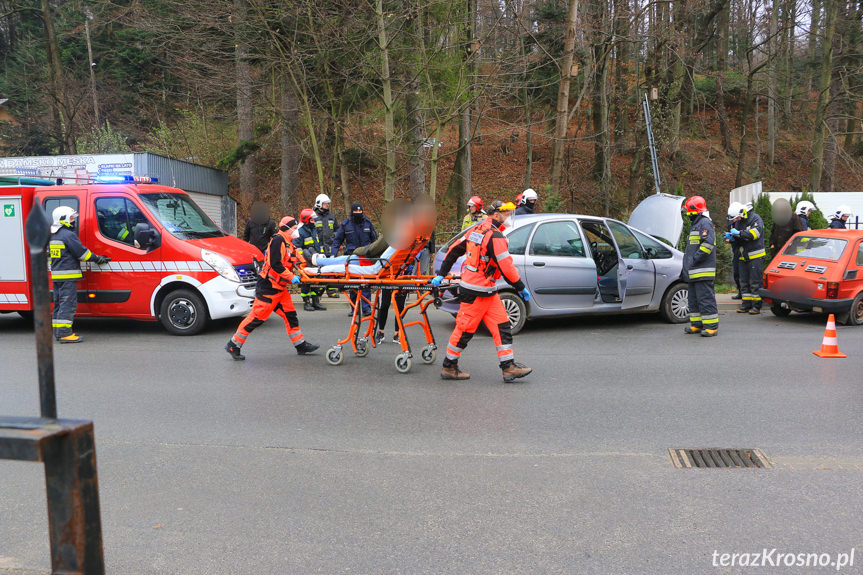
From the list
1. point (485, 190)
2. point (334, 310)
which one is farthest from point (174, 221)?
point (485, 190)

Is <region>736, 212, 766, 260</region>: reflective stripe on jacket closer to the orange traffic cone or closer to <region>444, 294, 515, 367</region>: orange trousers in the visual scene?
the orange traffic cone

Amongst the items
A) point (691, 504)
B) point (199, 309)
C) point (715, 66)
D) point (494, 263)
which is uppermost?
point (715, 66)

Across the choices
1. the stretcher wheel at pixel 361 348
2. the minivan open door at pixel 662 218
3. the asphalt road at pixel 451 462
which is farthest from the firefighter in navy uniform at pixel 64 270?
the minivan open door at pixel 662 218

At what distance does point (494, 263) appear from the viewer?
7.60 m

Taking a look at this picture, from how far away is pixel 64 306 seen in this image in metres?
10.3

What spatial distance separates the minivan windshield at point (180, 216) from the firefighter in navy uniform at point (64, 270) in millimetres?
1139

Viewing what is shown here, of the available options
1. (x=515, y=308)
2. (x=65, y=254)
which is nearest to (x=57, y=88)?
(x=65, y=254)

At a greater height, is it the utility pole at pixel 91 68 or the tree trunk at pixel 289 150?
the utility pole at pixel 91 68

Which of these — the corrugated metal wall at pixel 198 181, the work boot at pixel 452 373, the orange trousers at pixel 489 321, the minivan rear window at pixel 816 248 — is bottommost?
the work boot at pixel 452 373

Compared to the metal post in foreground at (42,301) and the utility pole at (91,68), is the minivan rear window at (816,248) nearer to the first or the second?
the metal post in foreground at (42,301)

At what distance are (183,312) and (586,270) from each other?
5.99 m

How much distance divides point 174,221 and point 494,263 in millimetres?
5733

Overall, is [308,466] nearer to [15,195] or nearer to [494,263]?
[494,263]

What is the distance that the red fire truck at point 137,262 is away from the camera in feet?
34.7
